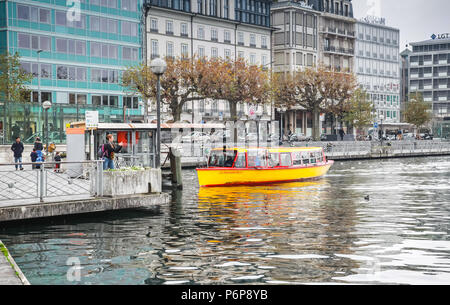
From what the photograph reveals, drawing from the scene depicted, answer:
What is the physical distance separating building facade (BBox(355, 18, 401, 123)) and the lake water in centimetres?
10430

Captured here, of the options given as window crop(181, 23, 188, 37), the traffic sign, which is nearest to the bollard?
the traffic sign

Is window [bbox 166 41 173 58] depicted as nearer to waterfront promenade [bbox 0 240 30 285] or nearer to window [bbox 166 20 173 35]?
window [bbox 166 20 173 35]

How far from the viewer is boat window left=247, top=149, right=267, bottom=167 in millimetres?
35000

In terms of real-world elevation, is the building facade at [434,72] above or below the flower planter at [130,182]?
above

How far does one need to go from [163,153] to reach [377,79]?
9272 cm

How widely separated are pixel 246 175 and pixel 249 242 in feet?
59.4

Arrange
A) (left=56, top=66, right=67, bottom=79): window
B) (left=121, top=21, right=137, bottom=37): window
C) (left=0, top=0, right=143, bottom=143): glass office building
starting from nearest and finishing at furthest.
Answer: (left=0, top=0, right=143, bottom=143): glass office building → (left=56, top=66, right=67, bottom=79): window → (left=121, top=21, right=137, bottom=37): window

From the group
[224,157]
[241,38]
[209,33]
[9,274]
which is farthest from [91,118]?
[241,38]

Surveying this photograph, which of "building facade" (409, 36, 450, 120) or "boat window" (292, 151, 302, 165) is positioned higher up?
"building facade" (409, 36, 450, 120)

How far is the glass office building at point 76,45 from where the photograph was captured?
68000 millimetres

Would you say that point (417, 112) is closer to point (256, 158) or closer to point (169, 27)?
point (169, 27)

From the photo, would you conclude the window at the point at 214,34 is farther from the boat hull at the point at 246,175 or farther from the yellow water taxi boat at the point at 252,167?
the boat hull at the point at 246,175

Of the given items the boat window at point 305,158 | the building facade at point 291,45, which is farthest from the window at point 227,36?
the boat window at point 305,158
